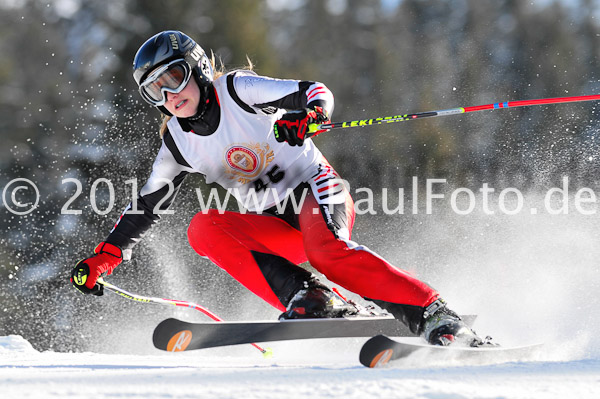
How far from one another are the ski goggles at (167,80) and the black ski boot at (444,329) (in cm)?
141

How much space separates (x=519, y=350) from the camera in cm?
231

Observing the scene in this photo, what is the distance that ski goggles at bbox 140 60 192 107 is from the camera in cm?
264

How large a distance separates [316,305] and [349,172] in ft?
34.4

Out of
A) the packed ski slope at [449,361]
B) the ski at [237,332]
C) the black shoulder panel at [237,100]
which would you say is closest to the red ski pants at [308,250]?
the ski at [237,332]

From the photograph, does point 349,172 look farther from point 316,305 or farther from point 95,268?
point 316,305

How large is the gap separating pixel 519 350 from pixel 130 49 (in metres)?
12.0

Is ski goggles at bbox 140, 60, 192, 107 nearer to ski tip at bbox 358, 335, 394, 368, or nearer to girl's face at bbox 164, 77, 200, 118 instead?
girl's face at bbox 164, 77, 200, 118

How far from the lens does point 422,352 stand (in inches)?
83.1

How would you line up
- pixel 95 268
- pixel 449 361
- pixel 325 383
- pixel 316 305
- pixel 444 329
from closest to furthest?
pixel 325 383 → pixel 449 361 → pixel 444 329 → pixel 316 305 → pixel 95 268

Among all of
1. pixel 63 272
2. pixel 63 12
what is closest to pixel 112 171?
pixel 63 272

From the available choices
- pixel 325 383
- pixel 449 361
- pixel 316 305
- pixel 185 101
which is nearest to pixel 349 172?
pixel 185 101

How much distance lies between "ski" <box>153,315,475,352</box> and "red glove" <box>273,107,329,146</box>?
2.38 ft

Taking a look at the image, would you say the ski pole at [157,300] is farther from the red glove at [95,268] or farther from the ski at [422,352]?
the ski at [422,352]

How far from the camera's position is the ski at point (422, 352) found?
2029 millimetres
